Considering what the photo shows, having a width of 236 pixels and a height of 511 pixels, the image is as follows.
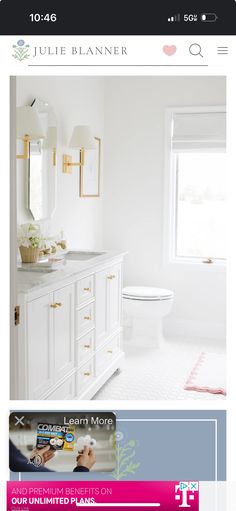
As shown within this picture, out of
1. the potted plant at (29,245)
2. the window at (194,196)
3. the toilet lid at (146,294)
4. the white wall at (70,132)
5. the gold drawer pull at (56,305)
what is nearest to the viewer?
the gold drawer pull at (56,305)

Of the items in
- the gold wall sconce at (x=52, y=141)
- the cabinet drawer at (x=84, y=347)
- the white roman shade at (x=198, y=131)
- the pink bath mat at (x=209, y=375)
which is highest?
the white roman shade at (x=198, y=131)

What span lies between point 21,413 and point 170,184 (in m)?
3.73

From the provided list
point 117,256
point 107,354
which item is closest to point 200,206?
point 117,256

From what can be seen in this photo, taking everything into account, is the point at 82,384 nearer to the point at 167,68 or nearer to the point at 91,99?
the point at 167,68

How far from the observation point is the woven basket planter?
2.75 meters

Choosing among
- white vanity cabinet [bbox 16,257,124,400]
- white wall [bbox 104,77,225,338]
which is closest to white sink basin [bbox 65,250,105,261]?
white vanity cabinet [bbox 16,257,124,400]

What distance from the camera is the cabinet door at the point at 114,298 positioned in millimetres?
3270

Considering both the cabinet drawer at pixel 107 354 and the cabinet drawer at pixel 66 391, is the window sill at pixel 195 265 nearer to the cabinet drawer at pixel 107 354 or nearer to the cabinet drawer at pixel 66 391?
the cabinet drawer at pixel 107 354

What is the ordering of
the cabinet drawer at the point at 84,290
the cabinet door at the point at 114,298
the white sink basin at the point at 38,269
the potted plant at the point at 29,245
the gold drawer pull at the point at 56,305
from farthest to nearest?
1. the cabinet door at the point at 114,298
2. the potted plant at the point at 29,245
3. the cabinet drawer at the point at 84,290
4. the white sink basin at the point at 38,269
5. the gold drawer pull at the point at 56,305

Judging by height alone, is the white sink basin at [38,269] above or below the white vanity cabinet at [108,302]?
above

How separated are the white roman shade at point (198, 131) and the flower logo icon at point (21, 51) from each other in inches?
138

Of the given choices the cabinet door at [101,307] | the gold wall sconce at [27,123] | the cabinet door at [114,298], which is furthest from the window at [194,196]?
the gold wall sconce at [27,123]

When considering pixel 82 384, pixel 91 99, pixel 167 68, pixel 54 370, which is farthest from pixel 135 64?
pixel 91 99
